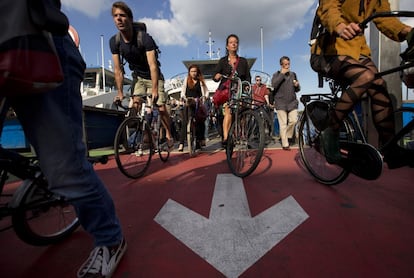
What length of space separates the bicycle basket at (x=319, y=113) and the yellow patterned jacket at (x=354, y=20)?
51 centimetres

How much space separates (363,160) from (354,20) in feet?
3.67

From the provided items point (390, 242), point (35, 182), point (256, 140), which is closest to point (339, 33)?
point (390, 242)

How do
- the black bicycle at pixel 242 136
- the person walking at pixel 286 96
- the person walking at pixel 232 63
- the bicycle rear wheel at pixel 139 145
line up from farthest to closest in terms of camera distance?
the person walking at pixel 286 96, the person walking at pixel 232 63, the bicycle rear wheel at pixel 139 145, the black bicycle at pixel 242 136

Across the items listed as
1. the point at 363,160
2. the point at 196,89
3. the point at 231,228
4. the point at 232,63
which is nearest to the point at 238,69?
the point at 232,63

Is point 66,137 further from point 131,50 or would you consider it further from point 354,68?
point 131,50

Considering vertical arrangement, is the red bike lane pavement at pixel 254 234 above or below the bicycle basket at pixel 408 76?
below

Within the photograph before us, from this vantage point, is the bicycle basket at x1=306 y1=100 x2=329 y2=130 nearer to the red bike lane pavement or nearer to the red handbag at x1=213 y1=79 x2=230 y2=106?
the red bike lane pavement

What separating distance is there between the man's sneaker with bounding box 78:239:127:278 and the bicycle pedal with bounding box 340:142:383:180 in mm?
1812

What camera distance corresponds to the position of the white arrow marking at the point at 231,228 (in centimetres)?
144

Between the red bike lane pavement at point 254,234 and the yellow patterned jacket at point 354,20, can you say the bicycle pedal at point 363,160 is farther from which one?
the yellow patterned jacket at point 354,20

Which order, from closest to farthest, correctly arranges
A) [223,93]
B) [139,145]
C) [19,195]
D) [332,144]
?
1. [19,195]
2. [332,144]
3. [139,145]
4. [223,93]

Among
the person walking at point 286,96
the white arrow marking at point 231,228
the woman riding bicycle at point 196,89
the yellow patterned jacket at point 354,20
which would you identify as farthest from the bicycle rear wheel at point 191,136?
the yellow patterned jacket at point 354,20

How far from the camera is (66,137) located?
3.80 ft

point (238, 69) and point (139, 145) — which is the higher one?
point (238, 69)
